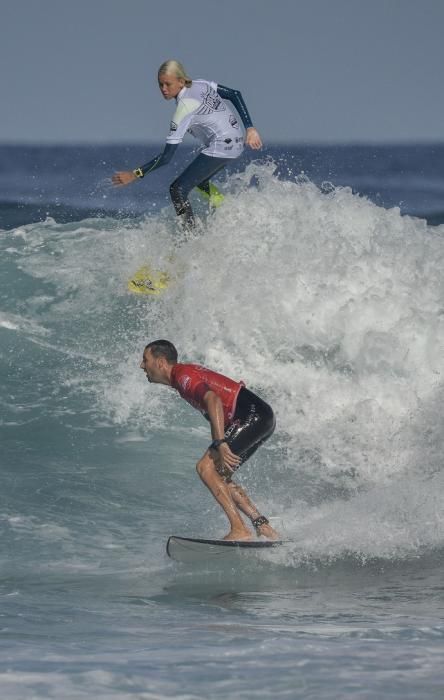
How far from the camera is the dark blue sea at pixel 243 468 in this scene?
5.35 meters

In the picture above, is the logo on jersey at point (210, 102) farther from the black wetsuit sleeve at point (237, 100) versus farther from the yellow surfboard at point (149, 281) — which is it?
the yellow surfboard at point (149, 281)

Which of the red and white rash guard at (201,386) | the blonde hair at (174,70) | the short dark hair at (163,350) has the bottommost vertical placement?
the red and white rash guard at (201,386)

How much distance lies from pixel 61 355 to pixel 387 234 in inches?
138

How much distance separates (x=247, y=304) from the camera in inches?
448

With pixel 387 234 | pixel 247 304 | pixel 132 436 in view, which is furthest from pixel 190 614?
pixel 387 234

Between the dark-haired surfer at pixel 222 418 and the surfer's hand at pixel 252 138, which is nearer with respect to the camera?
the dark-haired surfer at pixel 222 418

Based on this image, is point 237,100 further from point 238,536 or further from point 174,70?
point 238,536

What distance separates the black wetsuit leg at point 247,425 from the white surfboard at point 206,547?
19.4 inches

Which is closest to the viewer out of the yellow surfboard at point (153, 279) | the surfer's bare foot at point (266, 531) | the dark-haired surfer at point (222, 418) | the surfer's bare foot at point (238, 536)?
the dark-haired surfer at point (222, 418)

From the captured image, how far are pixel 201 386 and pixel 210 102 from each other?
382cm

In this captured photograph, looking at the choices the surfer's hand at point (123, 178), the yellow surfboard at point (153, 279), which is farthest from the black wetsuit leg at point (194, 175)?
the yellow surfboard at point (153, 279)

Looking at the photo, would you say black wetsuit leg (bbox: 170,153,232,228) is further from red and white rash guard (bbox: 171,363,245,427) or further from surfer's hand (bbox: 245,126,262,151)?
red and white rash guard (bbox: 171,363,245,427)

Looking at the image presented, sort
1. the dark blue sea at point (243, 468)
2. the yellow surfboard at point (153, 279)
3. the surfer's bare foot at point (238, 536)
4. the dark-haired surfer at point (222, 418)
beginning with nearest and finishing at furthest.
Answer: the dark blue sea at point (243, 468), the dark-haired surfer at point (222, 418), the surfer's bare foot at point (238, 536), the yellow surfboard at point (153, 279)

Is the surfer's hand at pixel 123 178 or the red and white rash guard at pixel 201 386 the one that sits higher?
the surfer's hand at pixel 123 178
